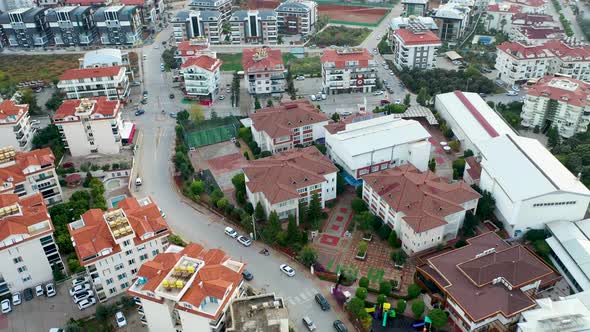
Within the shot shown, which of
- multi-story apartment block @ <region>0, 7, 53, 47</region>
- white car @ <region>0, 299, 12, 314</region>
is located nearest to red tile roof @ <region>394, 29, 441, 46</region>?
white car @ <region>0, 299, 12, 314</region>

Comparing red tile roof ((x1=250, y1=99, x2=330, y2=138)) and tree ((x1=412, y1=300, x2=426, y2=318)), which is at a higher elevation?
red tile roof ((x1=250, y1=99, x2=330, y2=138))

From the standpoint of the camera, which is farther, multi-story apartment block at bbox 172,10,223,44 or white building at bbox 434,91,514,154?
multi-story apartment block at bbox 172,10,223,44

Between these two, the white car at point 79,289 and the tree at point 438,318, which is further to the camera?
the white car at point 79,289

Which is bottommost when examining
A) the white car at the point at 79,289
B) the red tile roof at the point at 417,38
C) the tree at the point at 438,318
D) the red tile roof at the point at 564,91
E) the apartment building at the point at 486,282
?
the white car at the point at 79,289

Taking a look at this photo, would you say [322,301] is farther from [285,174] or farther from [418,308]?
[285,174]

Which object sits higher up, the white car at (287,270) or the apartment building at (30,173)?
the apartment building at (30,173)

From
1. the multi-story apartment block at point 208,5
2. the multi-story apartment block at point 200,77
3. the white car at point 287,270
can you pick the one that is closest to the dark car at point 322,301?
the white car at point 287,270

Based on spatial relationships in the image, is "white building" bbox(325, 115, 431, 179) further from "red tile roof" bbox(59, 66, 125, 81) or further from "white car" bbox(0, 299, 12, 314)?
"red tile roof" bbox(59, 66, 125, 81)

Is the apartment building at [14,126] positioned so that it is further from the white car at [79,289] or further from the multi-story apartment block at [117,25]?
the multi-story apartment block at [117,25]
